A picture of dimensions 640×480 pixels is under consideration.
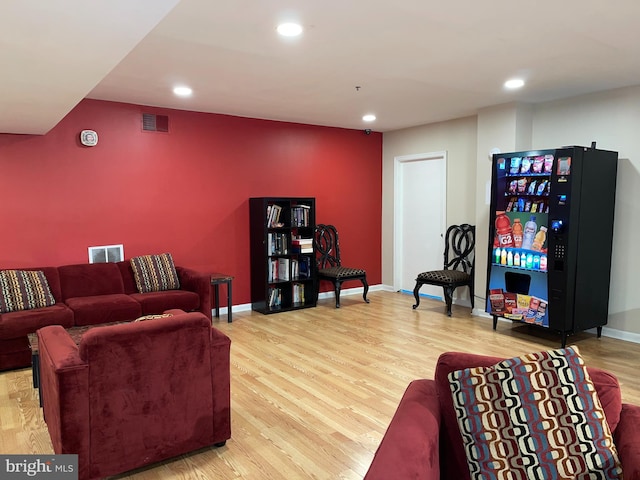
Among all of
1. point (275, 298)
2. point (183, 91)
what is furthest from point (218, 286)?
point (183, 91)

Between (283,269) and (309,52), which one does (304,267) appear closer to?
(283,269)

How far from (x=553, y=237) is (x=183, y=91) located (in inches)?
148

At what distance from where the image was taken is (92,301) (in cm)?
446

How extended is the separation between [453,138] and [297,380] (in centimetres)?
406

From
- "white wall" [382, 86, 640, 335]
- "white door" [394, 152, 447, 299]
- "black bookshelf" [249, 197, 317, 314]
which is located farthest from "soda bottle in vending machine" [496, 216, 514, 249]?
"black bookshelf" [249, 197, 317, 314]

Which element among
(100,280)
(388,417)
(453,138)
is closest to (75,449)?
(388,417)

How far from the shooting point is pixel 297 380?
382 centimetres

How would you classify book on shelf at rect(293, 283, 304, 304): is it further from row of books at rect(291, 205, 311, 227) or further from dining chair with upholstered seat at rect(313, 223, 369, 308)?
row of books at rect(291, 205, 311, 227)

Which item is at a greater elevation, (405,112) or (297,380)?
(405,112)

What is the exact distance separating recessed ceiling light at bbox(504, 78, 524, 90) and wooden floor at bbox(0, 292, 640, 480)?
2.45 meters

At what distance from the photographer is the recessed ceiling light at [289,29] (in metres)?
2.97

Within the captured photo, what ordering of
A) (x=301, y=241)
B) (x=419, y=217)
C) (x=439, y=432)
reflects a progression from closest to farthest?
(x=439, y=432) < (x=301, y=241) < (x=419, y=217)

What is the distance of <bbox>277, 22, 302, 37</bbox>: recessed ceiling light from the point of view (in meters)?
2.97

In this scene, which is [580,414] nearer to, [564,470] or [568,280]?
[564,470]
